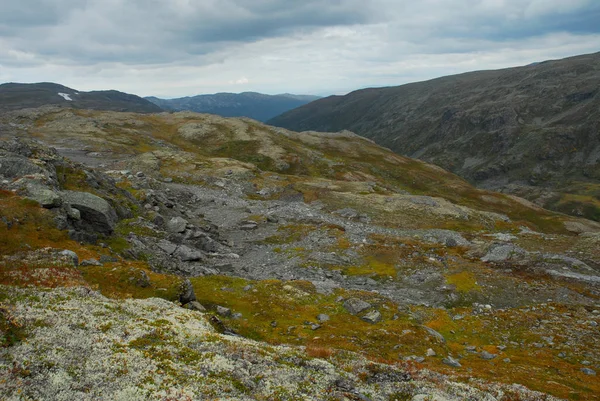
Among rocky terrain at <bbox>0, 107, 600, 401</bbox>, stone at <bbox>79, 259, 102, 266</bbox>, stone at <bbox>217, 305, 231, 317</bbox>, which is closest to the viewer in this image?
rocky terrain at <bbox>0, 107, 600, 401</bbox>

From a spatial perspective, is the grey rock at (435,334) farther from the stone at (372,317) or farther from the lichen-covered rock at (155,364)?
the lichen-covered rock at (155,364)

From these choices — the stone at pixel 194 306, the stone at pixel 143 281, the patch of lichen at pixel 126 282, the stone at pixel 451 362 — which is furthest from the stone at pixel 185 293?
the stone at pixel 451 362

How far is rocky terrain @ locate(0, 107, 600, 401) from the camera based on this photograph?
1847cm

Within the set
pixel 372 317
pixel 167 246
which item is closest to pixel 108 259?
pixel 167 246

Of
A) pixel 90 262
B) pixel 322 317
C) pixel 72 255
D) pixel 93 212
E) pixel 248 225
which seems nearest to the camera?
pixel 72 255

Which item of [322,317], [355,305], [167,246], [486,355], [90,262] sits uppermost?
[90,262]

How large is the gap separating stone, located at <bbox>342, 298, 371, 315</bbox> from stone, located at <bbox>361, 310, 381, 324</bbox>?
99 cm

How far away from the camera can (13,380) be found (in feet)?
50.0

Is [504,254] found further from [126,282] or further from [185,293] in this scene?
[126,282]

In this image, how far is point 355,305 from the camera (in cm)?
3572

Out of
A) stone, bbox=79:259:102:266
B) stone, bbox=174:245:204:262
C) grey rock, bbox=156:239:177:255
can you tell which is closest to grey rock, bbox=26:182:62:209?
stone, bbox=79:259:102:266

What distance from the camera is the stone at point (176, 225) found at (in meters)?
52.4

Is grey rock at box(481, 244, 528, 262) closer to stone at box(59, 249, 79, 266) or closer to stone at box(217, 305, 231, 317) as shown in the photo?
stone at box(217, 305, 231, 317)

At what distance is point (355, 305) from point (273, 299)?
26.4 ft
